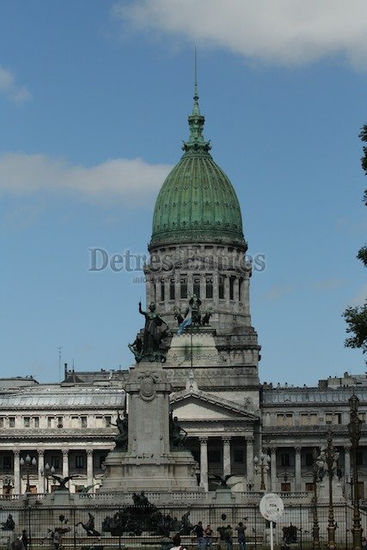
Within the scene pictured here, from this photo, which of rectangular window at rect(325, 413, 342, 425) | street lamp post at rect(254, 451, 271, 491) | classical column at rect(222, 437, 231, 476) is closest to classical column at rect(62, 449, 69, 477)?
classical column at rect(222, 437, 231, 476)

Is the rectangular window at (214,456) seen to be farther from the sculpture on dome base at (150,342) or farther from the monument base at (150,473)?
the monument base at (150,473)

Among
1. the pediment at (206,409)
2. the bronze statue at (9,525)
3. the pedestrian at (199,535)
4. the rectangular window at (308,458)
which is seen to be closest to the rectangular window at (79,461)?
the pediment at (206,409)

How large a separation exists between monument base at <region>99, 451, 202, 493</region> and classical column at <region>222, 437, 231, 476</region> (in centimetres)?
7908

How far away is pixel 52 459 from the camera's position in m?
193

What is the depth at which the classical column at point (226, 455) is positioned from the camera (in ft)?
611

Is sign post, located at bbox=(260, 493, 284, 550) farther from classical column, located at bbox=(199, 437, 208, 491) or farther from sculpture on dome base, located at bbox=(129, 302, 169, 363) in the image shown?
classical column, located at bbox=(199, 437, 208, 491)

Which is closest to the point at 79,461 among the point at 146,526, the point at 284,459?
the point at 284,459

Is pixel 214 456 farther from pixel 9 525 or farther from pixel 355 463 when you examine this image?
pixel 355 463

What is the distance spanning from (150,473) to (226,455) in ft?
266

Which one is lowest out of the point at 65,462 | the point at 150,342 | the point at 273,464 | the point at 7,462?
the point at 273,464

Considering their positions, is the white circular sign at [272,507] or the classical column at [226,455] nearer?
the white circular sign at [272,507]

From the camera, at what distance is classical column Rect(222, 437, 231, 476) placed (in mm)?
186125

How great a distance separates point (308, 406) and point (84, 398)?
27.1 metres

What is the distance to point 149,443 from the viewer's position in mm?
106125
